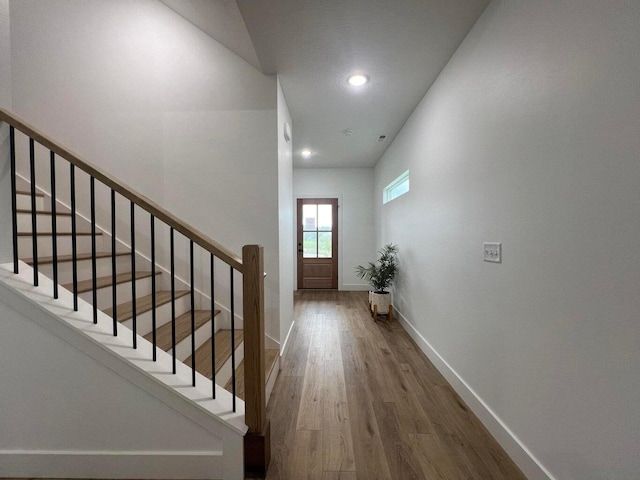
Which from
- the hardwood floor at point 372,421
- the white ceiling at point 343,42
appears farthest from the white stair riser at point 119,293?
the white ceiling at point 343,42

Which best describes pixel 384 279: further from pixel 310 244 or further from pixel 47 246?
pixel 47 246

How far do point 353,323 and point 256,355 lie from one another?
2.62 metres

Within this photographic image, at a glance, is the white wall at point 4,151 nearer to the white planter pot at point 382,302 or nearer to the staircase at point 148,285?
the staircase at point 148,285

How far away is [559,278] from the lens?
3.93 ft

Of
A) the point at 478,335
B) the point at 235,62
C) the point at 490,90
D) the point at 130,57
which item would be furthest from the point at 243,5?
the point at 478,335

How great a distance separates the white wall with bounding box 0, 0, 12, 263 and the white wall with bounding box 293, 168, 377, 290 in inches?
183

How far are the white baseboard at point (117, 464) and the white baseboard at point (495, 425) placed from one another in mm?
1454

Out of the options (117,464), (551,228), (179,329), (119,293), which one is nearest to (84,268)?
(119,293)

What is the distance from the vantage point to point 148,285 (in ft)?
7.73

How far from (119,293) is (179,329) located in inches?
19.3

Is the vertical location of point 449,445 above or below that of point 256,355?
below

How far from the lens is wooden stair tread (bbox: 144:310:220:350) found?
1.77 m

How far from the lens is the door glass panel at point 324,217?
603cm

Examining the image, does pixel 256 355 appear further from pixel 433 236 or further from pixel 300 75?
pixel 300 75
